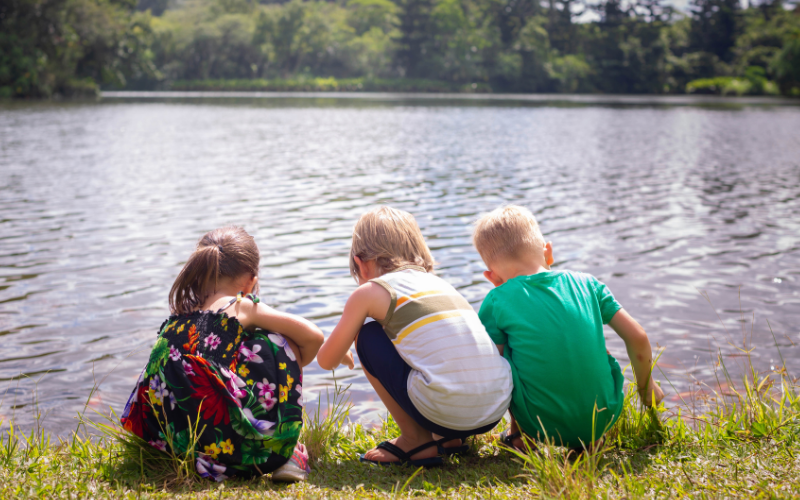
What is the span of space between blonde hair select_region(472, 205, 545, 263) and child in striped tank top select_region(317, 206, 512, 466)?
279 millimetres

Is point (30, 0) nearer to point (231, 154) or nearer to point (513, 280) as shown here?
point (231, 154)

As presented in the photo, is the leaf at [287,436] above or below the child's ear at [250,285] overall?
below

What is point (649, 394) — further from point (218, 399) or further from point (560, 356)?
point (218, 399)

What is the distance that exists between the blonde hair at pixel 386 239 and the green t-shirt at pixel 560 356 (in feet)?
1.39

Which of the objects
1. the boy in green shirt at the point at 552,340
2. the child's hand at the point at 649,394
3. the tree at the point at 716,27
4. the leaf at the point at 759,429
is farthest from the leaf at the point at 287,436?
the tree at the point at 716,27

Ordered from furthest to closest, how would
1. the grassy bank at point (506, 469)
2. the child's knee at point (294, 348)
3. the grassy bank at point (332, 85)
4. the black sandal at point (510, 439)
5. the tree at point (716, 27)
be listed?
the tree at point (716, 27) → the grassy bank at point (332, 85) → the black sandal at point (510, 439) → the child's knee at point (294, 348) → the grassy bank at point (506, 469)

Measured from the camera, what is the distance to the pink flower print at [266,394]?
2.27 m

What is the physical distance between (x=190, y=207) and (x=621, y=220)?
5.72 metres

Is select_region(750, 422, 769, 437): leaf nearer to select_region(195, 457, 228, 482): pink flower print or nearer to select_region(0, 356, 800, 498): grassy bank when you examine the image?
select_region(0, 356, 800, 498): grassy bank

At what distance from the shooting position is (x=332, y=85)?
66.5m

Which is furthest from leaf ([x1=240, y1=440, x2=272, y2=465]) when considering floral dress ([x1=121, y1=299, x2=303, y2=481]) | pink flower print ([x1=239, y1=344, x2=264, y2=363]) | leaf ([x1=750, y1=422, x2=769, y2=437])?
leaf ([x1=750, y1=422, x2=769, y2=437])

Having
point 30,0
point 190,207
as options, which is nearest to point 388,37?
point 30,0

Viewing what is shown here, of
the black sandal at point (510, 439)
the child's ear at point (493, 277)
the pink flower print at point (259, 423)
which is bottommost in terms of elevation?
the black sandal at point (510, 439)

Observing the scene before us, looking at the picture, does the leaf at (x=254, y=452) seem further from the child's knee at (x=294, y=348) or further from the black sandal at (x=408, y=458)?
the black sandal at (x=408, y=458)
